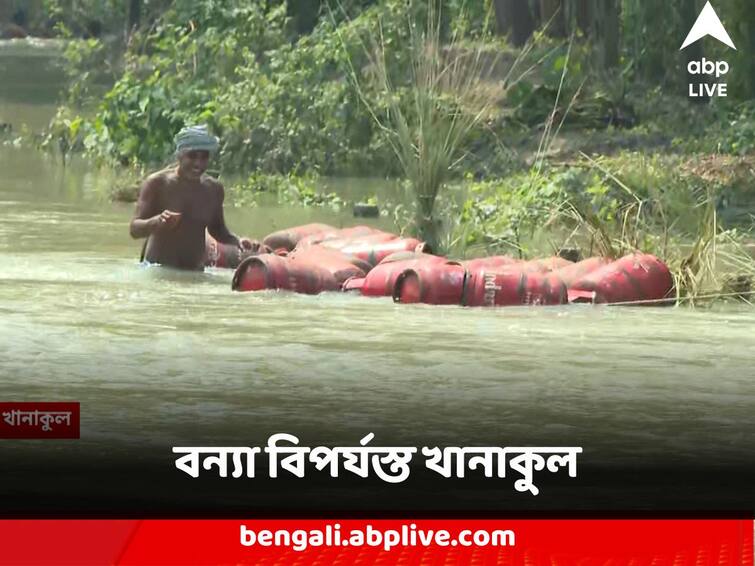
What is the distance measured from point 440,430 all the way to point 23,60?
3039 cm

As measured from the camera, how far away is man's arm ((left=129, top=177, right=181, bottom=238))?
36.2 ft

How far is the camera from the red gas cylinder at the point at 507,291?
10742 millimetres

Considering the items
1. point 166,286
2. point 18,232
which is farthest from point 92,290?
point 18,232

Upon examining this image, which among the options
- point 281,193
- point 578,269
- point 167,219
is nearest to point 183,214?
point 167,219

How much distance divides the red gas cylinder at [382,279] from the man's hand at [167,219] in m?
0.92

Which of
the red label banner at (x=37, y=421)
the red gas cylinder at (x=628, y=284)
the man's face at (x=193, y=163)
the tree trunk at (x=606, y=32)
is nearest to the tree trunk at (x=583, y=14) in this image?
the tree trunk at (x=606, y=32)

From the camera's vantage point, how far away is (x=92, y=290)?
11.1 metres

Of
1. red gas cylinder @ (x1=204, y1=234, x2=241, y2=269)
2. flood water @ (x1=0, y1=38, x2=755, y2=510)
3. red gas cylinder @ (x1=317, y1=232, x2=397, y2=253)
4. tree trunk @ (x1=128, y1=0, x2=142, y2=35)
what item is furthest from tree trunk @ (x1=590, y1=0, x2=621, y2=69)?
flood water @ (x1=0, y1=38, x2=755, y2=510)

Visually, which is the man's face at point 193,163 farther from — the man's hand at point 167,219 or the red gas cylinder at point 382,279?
the red gas cylinder at point 382,279

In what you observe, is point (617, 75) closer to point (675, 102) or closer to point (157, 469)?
point (675, 102)

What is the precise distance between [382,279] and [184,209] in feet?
4.11

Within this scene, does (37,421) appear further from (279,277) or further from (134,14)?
(134,14)

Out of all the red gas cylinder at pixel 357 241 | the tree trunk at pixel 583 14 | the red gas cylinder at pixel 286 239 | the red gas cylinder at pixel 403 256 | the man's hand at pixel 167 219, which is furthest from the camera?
the tree trunk at pixel 583 14

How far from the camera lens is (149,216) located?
448 inches
